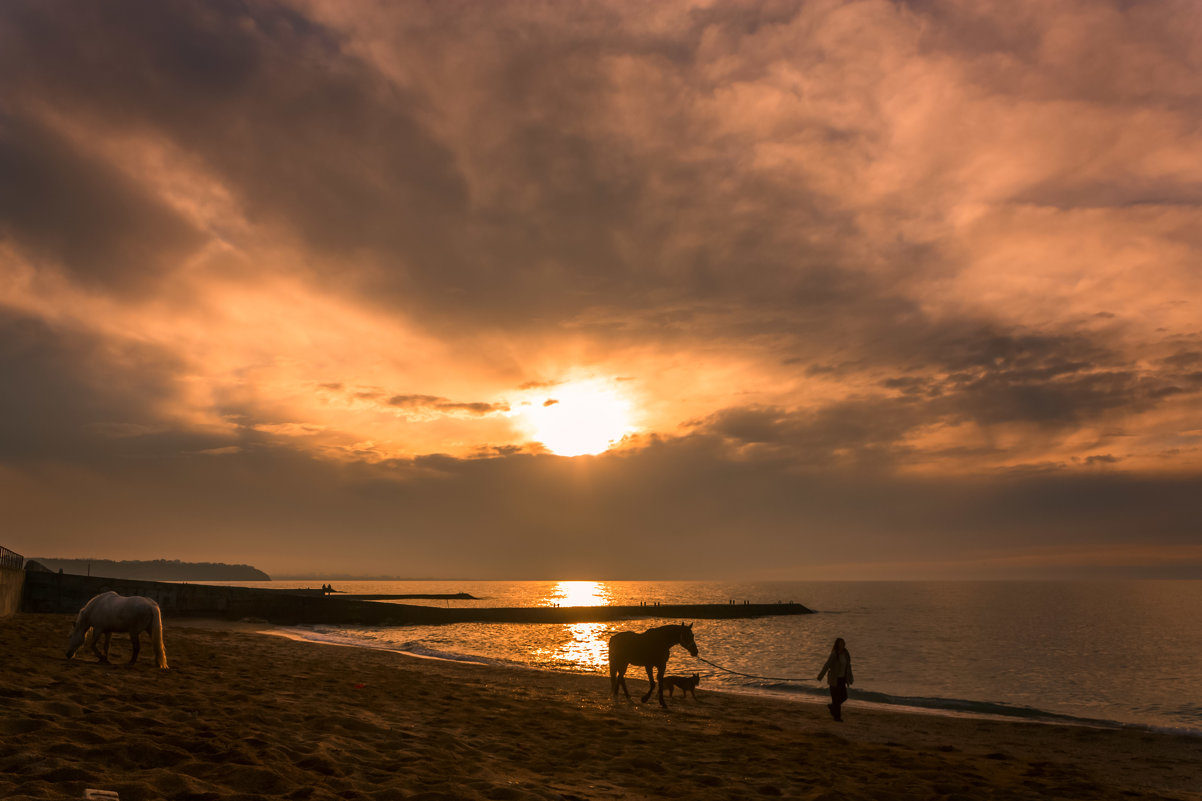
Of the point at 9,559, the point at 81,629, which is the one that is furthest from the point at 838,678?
the point at 9,559

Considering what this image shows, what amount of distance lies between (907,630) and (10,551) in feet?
263

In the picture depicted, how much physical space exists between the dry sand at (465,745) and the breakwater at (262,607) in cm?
3249

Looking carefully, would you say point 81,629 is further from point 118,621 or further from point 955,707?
point 955,707

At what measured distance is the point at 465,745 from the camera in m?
10.5

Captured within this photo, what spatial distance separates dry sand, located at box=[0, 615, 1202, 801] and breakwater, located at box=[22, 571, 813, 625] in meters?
32.5

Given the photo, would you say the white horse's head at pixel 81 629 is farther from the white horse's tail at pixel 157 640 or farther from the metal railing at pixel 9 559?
the metal railing at pixel 9 559

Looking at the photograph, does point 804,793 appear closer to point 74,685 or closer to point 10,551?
point 74,685

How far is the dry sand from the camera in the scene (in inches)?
287

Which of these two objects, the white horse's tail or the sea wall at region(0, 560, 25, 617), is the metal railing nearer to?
the sea wall at region(0, 560, 25, 617)

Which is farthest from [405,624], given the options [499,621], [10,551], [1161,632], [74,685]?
[1161,632]

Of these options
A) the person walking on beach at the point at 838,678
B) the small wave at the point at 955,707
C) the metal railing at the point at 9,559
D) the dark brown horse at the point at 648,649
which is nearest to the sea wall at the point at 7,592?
the metal railing at the point at 9,559

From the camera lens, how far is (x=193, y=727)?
906cm

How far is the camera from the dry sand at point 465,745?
24.0ft

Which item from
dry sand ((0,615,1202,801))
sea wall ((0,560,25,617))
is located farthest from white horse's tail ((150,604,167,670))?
sea wall ((0,560,25,617))
